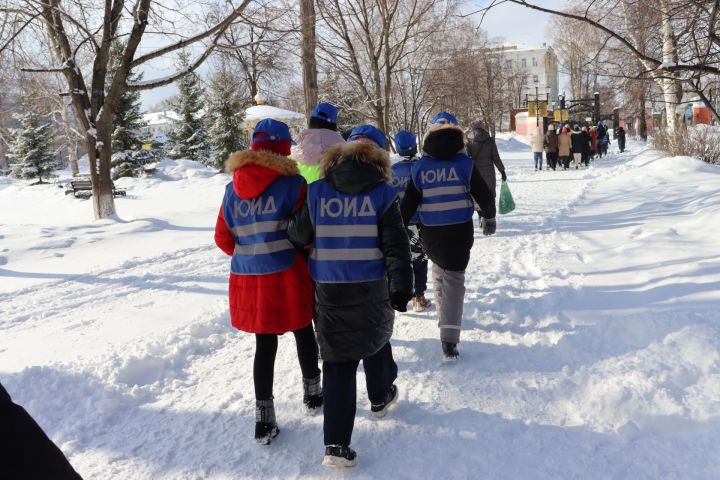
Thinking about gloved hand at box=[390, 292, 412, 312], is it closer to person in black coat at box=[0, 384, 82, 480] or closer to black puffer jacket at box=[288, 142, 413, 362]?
black puffer jacket at box=[288, 142, 413, 362]

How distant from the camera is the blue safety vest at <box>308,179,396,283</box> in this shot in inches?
100

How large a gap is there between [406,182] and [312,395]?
2.15m

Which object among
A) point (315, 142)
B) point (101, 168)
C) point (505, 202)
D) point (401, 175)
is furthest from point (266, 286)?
point (101, 168)

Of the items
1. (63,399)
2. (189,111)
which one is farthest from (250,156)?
(189,111)

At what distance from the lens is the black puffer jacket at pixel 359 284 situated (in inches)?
99.4

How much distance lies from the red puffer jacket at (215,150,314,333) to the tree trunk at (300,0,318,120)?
766 centimetres

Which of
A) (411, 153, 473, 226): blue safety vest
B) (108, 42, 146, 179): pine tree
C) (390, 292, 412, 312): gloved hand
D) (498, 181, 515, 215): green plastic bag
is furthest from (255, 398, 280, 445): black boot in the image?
(108, 42, 146, 179): pine tree

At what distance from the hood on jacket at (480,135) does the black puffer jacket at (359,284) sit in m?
6.03

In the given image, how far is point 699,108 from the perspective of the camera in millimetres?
31812

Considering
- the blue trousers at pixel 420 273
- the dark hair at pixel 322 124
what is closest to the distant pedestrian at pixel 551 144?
the blue trousers at pixel 420 273

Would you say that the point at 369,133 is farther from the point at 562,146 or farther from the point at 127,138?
the point at 127,138

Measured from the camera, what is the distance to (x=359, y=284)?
2.57 metres

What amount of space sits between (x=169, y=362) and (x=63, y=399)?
78cm

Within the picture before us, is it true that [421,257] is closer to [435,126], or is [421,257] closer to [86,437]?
[435,126]
